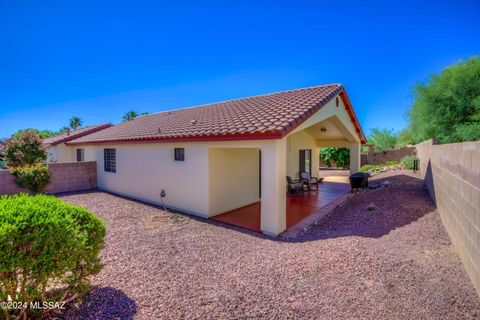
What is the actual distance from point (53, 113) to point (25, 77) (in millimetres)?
21613

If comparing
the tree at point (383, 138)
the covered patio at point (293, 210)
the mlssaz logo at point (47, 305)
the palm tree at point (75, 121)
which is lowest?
the covered patio at point (293, 210)

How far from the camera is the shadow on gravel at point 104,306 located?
11.2 ft

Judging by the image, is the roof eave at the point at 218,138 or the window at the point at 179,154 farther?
the window at the point at 179,154

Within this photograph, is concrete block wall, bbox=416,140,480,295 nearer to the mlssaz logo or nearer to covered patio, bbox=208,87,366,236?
covered patio, bbox=208,87,366,236

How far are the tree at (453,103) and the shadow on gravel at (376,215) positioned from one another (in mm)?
5582

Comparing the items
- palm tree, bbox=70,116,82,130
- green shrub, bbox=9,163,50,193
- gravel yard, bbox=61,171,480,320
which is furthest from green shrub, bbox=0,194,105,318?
palm tree, bbox=70,116,82,130

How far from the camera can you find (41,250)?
2945mm

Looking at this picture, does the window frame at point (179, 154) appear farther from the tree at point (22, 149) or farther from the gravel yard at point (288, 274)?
the tree at point (22, 149)

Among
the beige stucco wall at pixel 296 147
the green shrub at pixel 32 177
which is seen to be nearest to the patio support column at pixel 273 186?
the beige stucco wall at pixel 296 147

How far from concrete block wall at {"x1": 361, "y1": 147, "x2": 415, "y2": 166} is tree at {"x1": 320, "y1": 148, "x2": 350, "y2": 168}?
288 centimetres

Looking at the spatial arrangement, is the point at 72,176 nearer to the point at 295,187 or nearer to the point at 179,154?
the point at 179,154

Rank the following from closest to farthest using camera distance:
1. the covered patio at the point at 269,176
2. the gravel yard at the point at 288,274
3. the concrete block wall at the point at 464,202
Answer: the gravel yard at the point at 288,274, the concrete block wall at the point at 464,202, the covered patio at the point at 269,176

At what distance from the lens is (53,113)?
4338 centimetres

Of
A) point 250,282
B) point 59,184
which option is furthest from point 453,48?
point 59,184
